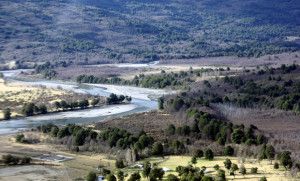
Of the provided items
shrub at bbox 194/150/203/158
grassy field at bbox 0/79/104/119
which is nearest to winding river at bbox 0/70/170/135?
grassy field at bbox 0/79/104/119

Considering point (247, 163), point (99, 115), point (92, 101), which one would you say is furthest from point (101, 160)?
point (92, 101)

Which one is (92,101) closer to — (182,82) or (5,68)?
(182,82)

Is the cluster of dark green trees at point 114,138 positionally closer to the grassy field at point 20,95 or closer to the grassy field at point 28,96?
the grassy field at point 28,96

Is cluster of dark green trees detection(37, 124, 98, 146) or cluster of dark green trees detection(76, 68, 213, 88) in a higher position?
cluster of dark green trees detection(37, 124, 98, 146)

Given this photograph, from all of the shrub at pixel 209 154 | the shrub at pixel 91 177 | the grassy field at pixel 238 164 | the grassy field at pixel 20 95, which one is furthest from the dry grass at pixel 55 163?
the grassy field at pixel 20 95

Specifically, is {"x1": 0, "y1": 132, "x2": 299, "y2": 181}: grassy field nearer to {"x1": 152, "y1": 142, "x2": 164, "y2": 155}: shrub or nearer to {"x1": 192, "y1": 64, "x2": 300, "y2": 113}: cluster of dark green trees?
{"x1": 152, "y1": 142, "x2": 164, "y2": 155}: shrub
